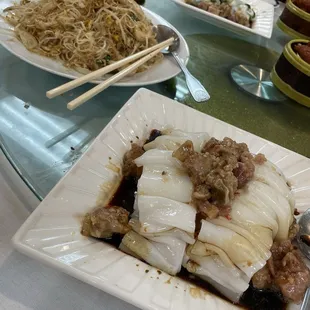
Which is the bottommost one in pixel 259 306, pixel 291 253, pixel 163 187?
pixel 259 306

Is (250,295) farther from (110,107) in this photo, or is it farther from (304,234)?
(110,107)

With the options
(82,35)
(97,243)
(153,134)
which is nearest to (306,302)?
(97,243)

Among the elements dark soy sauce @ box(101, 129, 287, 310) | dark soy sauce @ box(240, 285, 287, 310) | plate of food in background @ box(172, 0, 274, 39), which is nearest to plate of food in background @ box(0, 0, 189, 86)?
plate of food in background @ box(172, 0, 274, 39)

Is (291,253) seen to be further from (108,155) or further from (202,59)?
(202,59)

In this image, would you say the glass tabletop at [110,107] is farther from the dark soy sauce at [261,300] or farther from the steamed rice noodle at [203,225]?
the dark soy sauce at [261,300]

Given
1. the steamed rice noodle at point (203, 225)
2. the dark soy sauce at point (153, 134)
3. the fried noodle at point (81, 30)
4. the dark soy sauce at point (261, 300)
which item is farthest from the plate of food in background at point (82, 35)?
the dark soy sauce at point (261, 300)

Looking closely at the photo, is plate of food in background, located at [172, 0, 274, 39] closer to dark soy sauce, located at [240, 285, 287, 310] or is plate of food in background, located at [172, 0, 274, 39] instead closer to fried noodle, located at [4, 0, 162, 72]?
fried noodle, located at [4, 0, 162, 72]

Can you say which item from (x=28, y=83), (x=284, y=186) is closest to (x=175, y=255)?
(x=284, y=186)
